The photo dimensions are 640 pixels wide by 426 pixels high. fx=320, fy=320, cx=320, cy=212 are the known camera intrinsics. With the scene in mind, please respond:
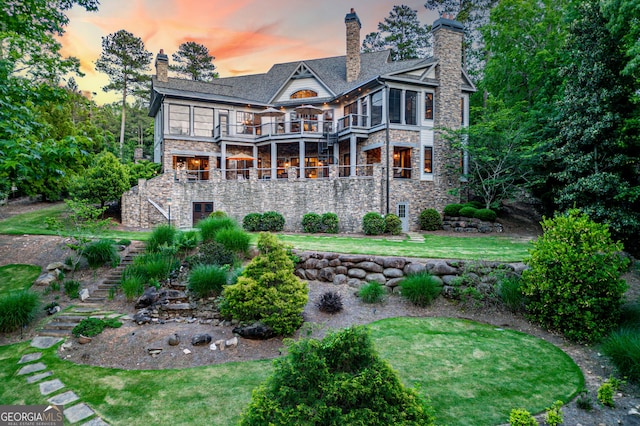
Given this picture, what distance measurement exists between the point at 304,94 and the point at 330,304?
20340mm

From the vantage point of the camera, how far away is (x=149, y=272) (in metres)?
8.99

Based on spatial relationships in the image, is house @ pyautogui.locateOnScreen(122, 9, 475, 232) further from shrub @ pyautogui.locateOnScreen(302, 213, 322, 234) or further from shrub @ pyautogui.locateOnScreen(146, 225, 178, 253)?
shrub @ pyautogui.locateOnScreen(146, 225, 178, 253)

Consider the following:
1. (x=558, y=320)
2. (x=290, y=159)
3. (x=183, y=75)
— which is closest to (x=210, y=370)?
(x=558, y=320)

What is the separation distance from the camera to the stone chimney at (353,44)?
22422 millimetres

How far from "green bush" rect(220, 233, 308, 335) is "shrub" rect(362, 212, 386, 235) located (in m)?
9.80

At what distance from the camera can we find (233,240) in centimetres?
1005

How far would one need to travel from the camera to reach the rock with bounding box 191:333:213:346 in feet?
20.2

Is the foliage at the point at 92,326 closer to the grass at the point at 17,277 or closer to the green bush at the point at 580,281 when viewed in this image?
the grass at the point at 17,277

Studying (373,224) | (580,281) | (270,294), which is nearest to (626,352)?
(580,281)

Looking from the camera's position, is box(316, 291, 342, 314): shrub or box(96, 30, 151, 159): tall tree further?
box(96, 30, 151, 159): tall tree

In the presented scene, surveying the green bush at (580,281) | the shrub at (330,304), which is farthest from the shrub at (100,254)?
the green bush at (580,281)

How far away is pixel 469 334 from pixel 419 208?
13.1 metres

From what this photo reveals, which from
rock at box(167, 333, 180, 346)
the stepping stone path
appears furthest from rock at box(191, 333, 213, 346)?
the stepping stone path

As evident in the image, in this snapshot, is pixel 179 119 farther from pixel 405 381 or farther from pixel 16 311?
pixel 405 381
